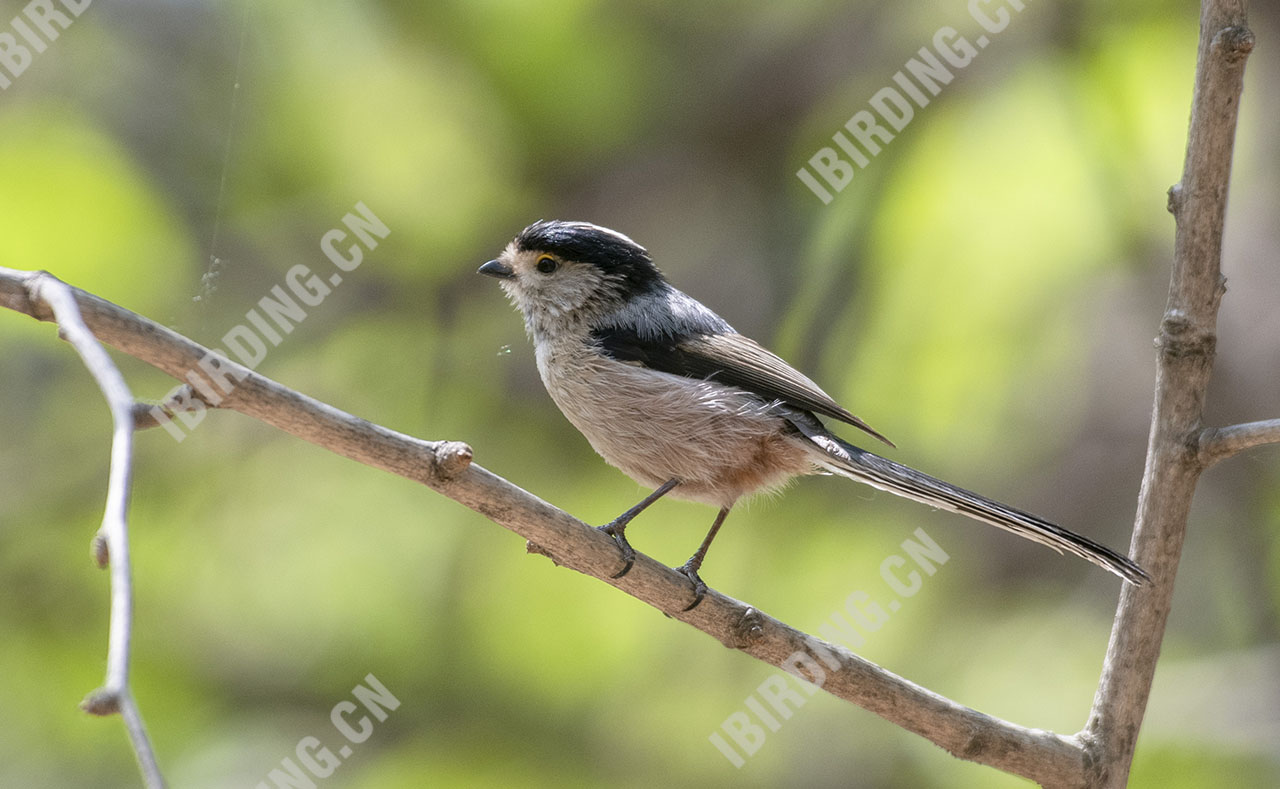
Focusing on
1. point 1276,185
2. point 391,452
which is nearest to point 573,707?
point 391,452

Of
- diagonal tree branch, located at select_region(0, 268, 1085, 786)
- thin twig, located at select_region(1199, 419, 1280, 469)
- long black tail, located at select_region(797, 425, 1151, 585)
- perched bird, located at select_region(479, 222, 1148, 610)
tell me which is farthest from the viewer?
perched bird, located at select_region(479, 222, 1148, 610)

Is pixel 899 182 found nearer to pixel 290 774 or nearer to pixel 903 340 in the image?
pixel 903 340

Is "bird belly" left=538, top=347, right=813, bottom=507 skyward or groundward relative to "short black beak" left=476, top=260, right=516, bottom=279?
groundward

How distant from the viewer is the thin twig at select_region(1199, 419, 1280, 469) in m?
1.91

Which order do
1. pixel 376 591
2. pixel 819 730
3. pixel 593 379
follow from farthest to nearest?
pixel 819 730
pixel 376 591
pixel 593 379

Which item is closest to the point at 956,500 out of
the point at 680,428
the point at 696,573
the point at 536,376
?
the point at 696,573

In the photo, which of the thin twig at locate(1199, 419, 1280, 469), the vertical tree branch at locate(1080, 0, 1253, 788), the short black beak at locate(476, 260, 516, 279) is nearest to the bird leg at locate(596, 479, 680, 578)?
the short black beak at locate(476, 260, 516, 279)

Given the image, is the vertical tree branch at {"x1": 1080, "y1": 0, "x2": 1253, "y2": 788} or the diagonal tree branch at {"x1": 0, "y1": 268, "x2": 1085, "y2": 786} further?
the vertical tree branch at {"x1": 1080, "y1": 0, "x2": 1253, "y2": 788}

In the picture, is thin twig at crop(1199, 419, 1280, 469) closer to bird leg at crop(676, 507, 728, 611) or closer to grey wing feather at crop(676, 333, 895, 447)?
grey wing feather at crop(676, 333, 895, 447)

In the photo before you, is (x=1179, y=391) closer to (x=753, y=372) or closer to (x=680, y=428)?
(x=753, y=372)

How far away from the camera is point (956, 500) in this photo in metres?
2.36

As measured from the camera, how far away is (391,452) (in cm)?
163

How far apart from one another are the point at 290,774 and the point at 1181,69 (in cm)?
441

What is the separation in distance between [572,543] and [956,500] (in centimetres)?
95
